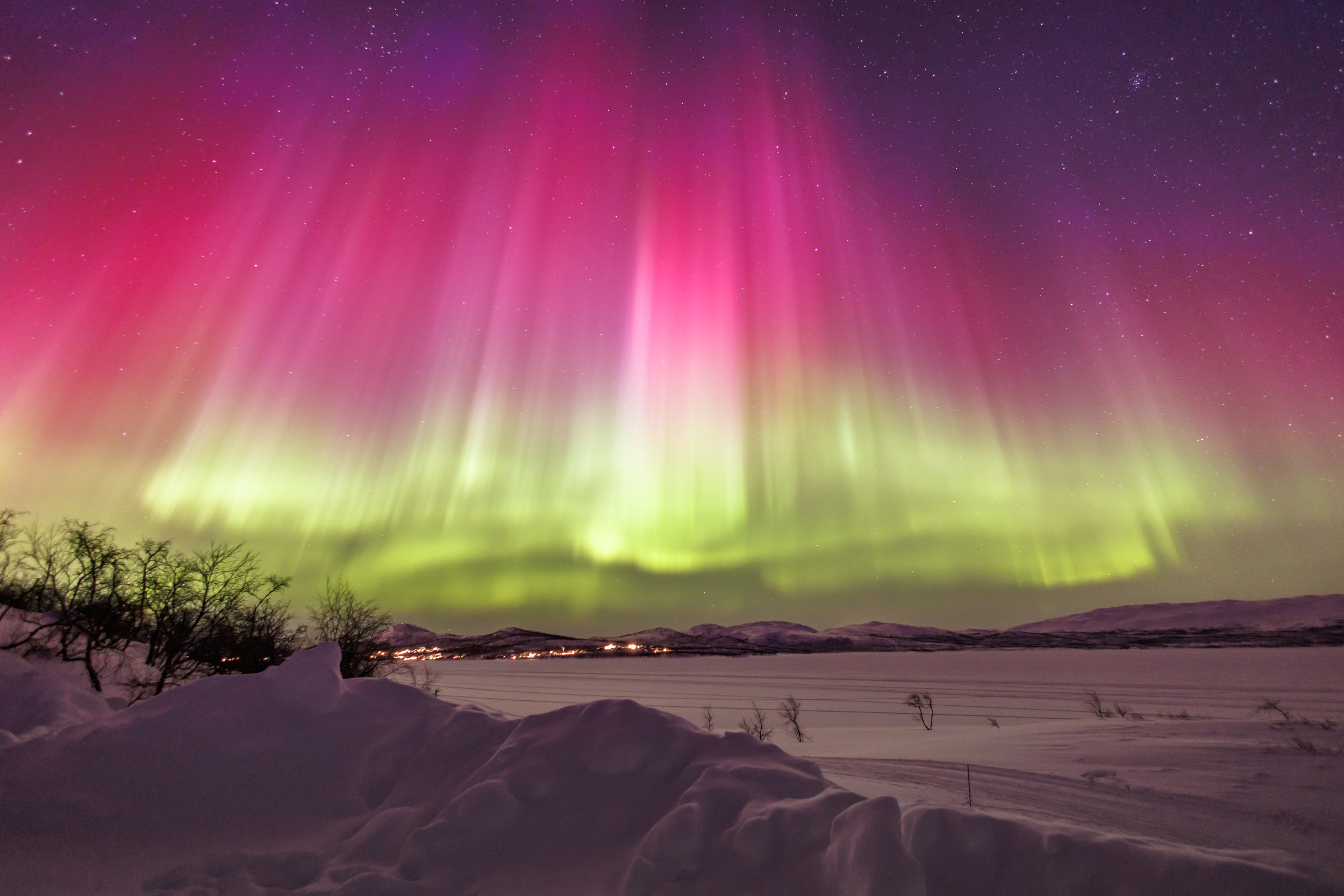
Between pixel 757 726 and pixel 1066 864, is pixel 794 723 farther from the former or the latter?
pixel 1066 864

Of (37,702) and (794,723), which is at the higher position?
(37,702)

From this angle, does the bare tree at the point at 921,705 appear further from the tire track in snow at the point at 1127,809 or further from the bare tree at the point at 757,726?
the tire track in snow at the point at 1127,809

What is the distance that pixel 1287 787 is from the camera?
23.5 feet

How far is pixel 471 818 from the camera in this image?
5.49 meters

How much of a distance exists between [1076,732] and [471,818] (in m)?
15.1

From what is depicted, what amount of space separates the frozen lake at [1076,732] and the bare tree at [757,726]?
0.80 metres

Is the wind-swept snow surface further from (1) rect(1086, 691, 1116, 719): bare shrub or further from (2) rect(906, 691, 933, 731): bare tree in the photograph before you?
(2) rect(906, 691, 933, 731): bare tree

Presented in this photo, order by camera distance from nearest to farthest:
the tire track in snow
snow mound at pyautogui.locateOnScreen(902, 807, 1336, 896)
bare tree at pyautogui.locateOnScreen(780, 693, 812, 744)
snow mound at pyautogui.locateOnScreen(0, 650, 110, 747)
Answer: snow mound at pyautogui.locateOnScreen(902, 807, 1336, 896) < the tire track in snow < snow mound at pyautogui.locateOnScreen(0, 650, 110, 747) < bare tree at pyautogui.locateOnScreen(780, 693, 812, 744)

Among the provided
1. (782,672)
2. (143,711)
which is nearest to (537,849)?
(143,711)

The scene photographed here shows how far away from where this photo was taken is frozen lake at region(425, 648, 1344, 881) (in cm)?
693

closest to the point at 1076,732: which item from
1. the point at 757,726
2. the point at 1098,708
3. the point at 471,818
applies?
the point at 1098,708

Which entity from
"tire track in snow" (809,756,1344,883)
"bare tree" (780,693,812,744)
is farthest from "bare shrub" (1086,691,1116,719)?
"tire track in snow" (809,756,1344,883)

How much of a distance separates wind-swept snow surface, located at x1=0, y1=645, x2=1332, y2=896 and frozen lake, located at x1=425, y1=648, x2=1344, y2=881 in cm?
231

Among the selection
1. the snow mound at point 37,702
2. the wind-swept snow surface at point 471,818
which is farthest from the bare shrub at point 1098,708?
the snow mound at point 37,702
